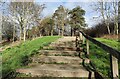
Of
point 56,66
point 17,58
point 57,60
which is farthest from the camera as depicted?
point 17,58

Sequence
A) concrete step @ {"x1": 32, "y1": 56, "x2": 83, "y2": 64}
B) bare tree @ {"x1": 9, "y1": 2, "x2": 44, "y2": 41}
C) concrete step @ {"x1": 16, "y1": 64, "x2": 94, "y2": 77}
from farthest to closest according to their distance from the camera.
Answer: bare tree @ {"x1": 9, "y1": 2, "x2": 44, "y2": 41}
concrete step @ {"x1": 32, "y1": 56, "x2": 83, "y2": 64}
concrete step @ {"x1": 16, "y1": 64, "x2": 94, "y2": 77}

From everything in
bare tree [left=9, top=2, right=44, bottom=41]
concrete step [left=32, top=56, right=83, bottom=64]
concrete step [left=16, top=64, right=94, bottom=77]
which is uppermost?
bare tree [left=9, top=2, right=44, bottom=41]

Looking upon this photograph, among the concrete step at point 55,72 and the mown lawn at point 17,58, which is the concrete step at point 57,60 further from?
the concrete step at point 55,72

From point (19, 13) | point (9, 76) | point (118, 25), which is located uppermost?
point (19, 13)

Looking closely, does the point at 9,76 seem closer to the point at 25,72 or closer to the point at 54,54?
the point at 25,72

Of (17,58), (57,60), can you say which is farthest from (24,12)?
(57,60)

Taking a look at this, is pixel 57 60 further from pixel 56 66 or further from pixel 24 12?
pixel 24 12

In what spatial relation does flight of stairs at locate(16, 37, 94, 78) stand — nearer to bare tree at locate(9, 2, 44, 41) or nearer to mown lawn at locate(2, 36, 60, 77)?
mown lawn at locate(2, 36, 60, 77)

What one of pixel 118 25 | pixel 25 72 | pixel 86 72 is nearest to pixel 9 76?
pixel 25 72

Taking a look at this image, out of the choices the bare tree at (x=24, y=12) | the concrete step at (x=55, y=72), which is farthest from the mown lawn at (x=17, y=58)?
the bare tree at (x=24, y=12)

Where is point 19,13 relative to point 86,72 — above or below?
above

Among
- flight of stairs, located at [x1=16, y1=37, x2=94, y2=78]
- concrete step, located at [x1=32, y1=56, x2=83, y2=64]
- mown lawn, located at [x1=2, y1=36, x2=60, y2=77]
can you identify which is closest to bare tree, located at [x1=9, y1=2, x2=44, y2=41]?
mown lawn, located at [x1=2, y1=36, x2=60, y2=77]

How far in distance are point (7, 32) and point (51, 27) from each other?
33.4ft

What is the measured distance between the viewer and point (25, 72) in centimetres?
586
